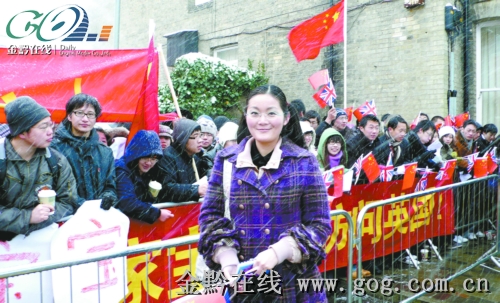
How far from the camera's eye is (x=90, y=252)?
10.7 feet

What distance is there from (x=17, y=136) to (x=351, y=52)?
10318 millimetres

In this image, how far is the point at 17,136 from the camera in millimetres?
3264

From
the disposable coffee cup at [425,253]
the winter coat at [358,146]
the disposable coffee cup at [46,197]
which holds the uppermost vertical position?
the winter coat at [358,146]

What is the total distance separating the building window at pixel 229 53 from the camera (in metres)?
16.1

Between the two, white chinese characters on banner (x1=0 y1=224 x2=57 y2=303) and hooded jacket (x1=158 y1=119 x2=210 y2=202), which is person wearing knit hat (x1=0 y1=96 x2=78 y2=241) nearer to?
white chinese characters on banner (x1=0 y1=224 x2=57 y2=303)

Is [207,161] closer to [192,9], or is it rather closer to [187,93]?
[187,93]

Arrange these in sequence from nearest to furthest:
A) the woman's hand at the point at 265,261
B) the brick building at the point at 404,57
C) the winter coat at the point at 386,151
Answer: the woman's hand at the point at 265,261, the winter coat at the point at 386,151, the brick building at the point at 404,57

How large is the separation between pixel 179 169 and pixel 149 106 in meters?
0.67

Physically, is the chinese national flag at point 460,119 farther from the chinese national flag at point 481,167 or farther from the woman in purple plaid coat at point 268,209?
the woman in purple plaid coat at point 268,209

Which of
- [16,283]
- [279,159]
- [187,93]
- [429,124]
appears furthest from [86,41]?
[187,93]

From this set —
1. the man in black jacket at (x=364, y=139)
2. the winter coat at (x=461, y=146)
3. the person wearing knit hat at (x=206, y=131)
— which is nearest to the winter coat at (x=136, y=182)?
the person wearing knit hat at (x=206, y=131)

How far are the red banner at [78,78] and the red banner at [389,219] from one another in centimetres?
250

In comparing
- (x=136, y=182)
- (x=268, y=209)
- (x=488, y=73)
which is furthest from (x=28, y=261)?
(x=488, y=73)

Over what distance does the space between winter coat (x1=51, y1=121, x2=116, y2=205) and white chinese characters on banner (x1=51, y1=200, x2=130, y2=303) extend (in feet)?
1.38
